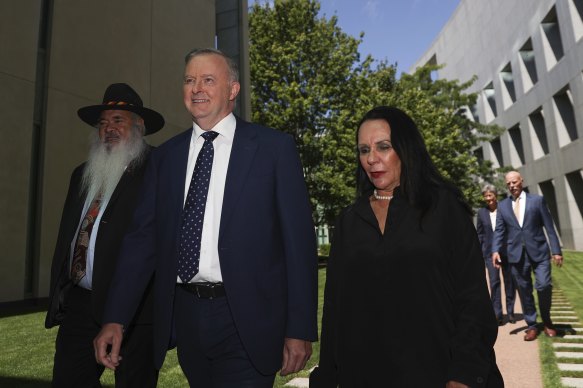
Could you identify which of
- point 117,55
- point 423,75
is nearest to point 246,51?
point 117,55

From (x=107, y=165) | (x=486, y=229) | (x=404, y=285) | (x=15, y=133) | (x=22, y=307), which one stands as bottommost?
(x=22, y=307)

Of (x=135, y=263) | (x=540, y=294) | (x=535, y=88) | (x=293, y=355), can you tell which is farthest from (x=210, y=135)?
(x=535, y=88)

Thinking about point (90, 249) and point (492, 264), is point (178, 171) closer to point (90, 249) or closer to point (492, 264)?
point (90, 249)

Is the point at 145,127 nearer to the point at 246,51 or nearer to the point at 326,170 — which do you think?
the point at 246,51

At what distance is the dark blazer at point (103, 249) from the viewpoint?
2961 millimetres

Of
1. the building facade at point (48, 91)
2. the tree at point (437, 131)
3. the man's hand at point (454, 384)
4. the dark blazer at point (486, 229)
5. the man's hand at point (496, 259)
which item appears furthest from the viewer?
the tree at point (437, 131)

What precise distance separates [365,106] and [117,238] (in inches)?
882

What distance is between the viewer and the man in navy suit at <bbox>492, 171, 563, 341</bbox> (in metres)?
6.75

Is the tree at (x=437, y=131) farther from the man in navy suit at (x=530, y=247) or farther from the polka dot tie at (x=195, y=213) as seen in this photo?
the polka dot tie at (x=195, y=213)

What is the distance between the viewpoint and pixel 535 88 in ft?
107

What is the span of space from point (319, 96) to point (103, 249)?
72.3ft

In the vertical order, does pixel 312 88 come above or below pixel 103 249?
above

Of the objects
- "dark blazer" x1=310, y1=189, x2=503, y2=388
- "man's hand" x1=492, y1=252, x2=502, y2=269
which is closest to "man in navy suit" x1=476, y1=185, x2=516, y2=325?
"man's hand" x1=492, y1=252, x2=502, y2=269

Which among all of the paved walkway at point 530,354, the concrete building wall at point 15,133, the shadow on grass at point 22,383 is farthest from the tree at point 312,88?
the shadow on grass at point 22,383
